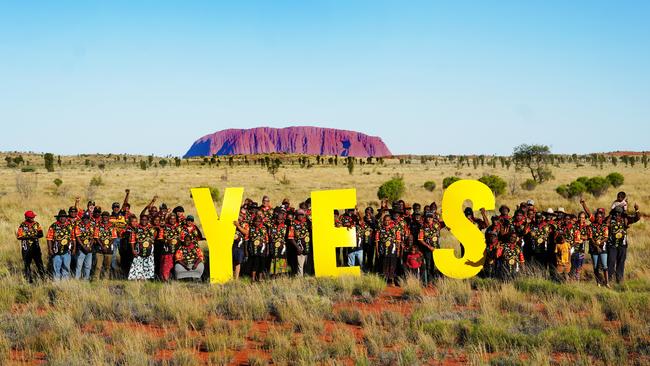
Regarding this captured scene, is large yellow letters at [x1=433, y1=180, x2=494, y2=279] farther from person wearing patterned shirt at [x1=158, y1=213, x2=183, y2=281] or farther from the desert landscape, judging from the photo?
person wearing patterned shirt at [x1=158, y1=213, x2=183, y2=281]

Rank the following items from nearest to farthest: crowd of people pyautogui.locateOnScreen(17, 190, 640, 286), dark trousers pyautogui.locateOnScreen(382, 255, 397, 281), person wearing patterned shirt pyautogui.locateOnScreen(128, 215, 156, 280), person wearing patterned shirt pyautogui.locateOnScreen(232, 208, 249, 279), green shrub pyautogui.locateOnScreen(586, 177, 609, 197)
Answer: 1. crowd of people pyautogui.locateOnScreen(17, 190, 640, 286)
2. person wearing patterned shirt pyautogui.locateOnScreen(128, 215, 156, 280)
3. dark trousers pyautogui.locateOnScreen(382, 255, 397, 281)
4. person wearing patterned shirt pyautogui.locateOnScreen(232, 208, 249, 279)
5. green shrub pyautogui.locateOnScreen(586, 177, 609, 197)

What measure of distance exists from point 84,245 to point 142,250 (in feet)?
3.70

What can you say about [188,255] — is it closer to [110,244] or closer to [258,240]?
[258,240]

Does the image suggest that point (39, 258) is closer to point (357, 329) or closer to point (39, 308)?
point (39, 308)

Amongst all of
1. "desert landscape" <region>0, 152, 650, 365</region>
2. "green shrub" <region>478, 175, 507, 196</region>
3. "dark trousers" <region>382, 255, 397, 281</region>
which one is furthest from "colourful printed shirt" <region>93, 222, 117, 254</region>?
"green shrub" <region>478, 175, 507, 196</region>

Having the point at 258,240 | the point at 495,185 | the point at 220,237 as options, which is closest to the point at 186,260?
the point at 220,237

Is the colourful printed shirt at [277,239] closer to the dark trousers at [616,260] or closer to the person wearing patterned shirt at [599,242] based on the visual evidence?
the person wearing patterned shirt at [599,242]

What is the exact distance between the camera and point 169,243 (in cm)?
1129

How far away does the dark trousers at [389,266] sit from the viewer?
11.5m

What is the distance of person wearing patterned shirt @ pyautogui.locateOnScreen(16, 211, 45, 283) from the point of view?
1106cm

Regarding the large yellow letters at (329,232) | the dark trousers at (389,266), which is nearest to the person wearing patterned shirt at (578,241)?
the dark trousers at (389,266)

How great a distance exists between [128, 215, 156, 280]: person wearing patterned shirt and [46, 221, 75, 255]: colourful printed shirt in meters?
1.16

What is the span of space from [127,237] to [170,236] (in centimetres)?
131

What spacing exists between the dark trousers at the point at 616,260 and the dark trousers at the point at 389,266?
13.5ft
